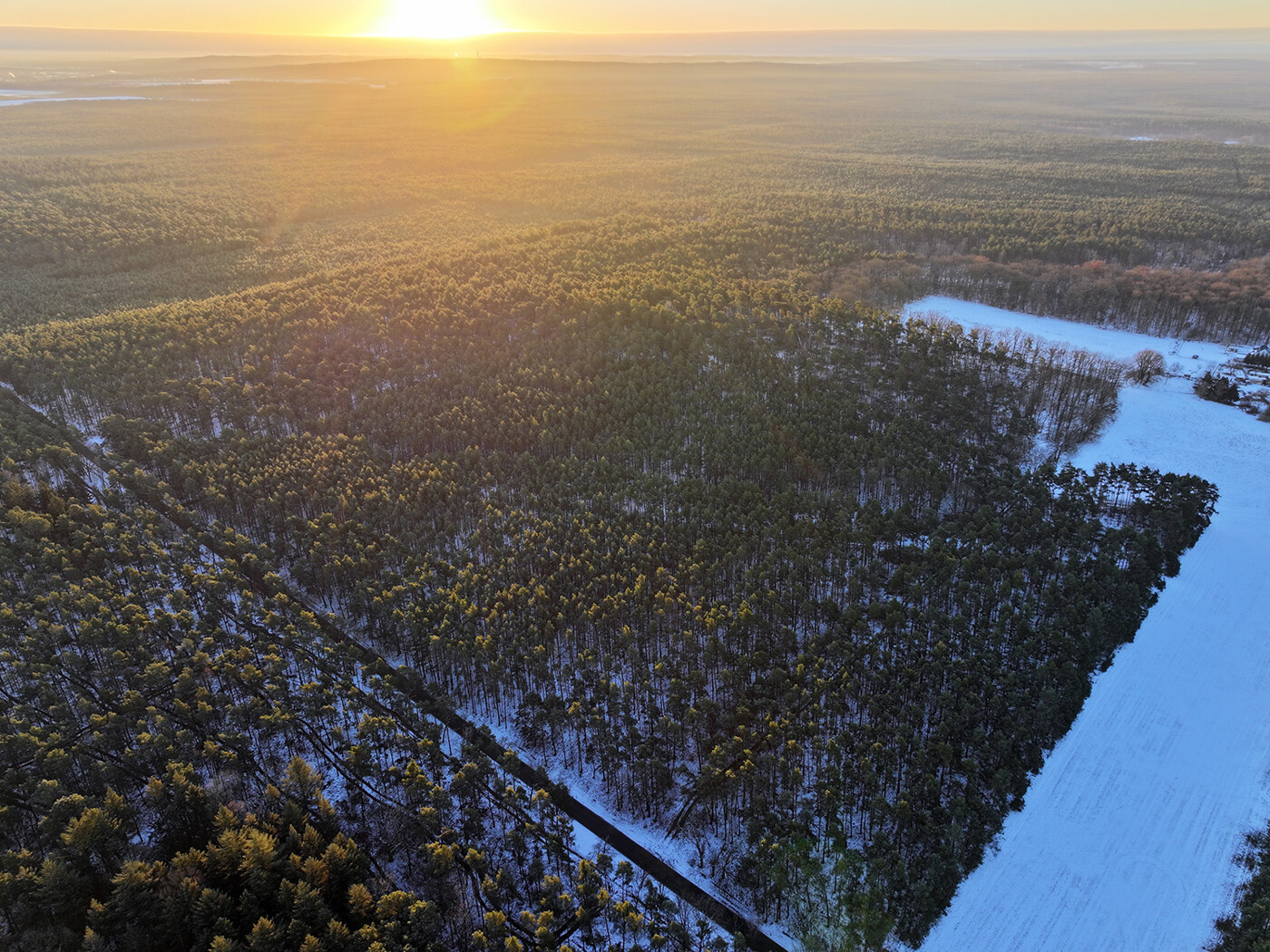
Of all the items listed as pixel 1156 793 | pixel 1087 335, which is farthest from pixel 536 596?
pixel 1087 335

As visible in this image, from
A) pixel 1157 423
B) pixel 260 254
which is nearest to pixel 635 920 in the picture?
pixel 1157 423

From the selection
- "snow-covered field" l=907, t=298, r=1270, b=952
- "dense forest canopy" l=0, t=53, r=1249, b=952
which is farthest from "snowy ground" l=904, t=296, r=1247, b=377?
"snow-covered field" l=907, t=298, r=1270, b=952

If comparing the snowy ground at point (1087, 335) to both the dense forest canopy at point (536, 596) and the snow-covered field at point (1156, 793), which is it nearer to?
the dense forest canopy at point (536, 596)

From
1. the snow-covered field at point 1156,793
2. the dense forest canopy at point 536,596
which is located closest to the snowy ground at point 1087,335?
the dense forest canopy at point 536,596

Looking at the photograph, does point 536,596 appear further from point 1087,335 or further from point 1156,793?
point 1087,335

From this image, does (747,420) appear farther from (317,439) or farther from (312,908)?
(312,908)

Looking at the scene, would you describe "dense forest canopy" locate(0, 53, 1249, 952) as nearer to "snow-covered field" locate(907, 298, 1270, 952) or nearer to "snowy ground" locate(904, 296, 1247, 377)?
"snow-covered field" locate(907, 298, 1270, 952)
